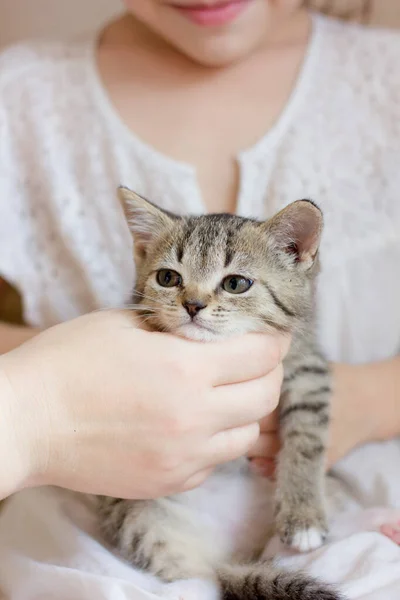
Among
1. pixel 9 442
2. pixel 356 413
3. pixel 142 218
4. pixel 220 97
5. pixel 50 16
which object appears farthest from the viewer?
pixel 50 16

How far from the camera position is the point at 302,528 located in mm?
931

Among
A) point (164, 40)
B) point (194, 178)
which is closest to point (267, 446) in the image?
point (194, 178)

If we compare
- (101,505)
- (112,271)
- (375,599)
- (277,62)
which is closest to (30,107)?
(112,271)

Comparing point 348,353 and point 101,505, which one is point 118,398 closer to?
point 101,505

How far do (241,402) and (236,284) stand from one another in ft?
0.53

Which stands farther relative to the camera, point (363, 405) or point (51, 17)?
point (51, 17)

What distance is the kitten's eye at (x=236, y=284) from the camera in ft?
2.91

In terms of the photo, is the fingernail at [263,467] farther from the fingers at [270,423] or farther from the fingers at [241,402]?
the fingers at [241,402]

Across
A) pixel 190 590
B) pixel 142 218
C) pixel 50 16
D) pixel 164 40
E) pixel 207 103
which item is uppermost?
pixel 50 16

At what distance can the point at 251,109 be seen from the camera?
1.23 m

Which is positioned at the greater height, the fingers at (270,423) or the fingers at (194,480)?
the fingers at (270,423)

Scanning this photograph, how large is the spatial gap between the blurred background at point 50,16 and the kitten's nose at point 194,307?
1243 millimetres

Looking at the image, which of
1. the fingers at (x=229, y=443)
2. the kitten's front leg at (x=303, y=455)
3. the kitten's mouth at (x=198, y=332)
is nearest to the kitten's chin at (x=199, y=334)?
the kitten's mouth at (x=198, y=332)

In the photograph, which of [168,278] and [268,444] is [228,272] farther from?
[268,444]
